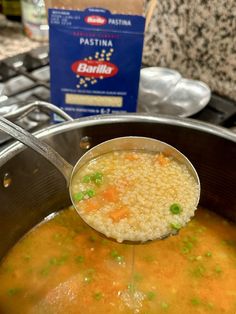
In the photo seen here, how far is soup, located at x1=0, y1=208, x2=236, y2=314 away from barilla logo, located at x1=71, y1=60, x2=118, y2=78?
365 millimetres

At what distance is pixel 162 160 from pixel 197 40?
0.58 m

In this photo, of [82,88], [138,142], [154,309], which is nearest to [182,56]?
[82,88]

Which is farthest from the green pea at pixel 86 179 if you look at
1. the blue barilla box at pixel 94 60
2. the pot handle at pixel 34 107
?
the blue barilla box at pixel 94 60

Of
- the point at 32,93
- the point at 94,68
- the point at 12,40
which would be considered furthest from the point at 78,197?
the point at 12,40

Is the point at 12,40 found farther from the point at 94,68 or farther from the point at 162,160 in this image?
the point at 162,160

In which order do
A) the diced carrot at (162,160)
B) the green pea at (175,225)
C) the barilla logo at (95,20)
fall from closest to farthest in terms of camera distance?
the green pea at (175,225), the diced carrot at (162,160), the barilla logo at (95,20)

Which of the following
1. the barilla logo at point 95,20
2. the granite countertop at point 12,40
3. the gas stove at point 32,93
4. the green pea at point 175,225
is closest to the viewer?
the green pea at point 175,225

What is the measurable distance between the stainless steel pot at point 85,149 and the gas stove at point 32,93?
0.57ft

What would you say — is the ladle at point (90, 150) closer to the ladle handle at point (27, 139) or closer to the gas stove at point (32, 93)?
the ladle handle at point (27, 139)

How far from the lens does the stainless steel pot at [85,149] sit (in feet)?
3.39

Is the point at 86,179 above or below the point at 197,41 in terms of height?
below

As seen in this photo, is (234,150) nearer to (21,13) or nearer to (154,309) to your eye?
(154,309)

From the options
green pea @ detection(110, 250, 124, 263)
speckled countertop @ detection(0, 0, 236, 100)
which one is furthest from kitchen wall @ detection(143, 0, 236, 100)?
green pea @ detection(110, 250, 124, 263)

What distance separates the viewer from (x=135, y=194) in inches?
35.8
